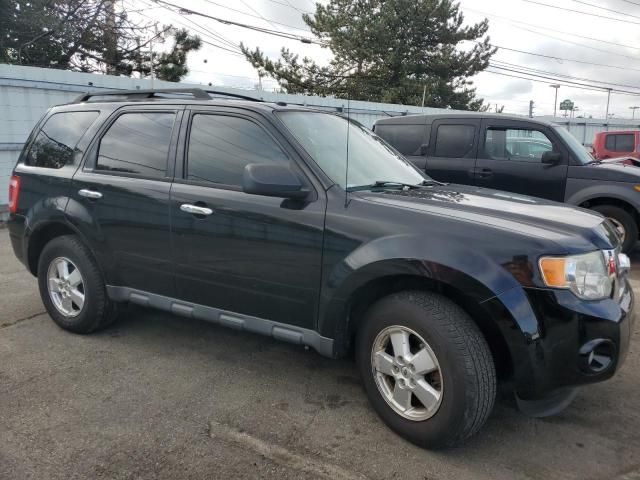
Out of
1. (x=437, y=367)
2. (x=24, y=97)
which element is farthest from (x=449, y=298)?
(x=24, y=97)

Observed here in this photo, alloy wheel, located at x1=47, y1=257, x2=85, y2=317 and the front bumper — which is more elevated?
the front bumper

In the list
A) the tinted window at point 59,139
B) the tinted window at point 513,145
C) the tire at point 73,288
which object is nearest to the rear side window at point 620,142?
the tinted window at point 513,145

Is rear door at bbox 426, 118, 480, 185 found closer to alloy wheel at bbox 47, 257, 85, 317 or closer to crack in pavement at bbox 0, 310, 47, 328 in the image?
alloy wheel at bbox 47, 257, 85, 317

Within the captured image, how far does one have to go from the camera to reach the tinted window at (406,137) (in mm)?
7594

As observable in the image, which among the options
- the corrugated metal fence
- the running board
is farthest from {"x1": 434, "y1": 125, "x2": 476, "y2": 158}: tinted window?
the corrugated metal fence

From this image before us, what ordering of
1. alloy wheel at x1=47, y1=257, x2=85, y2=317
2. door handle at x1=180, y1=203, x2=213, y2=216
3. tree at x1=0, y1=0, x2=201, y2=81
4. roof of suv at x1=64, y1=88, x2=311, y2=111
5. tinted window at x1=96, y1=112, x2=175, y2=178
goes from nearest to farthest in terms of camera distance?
door handle at x1=180, y1=203, x2=213, y2=216, roof of suv at x1=64, y1=88, x2=311, y2=111, tinted window at x1=96, y1=112, x2=175, y2=178, alloy wheel at x1=47, y1=257, x2=85, y2=317, tree at x1=0, y1=0, x2=201, y2=81

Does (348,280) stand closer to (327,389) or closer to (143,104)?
(327,389)

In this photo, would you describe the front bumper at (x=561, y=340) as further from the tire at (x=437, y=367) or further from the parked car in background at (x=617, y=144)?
the parked car in background at (x=617, y=144)

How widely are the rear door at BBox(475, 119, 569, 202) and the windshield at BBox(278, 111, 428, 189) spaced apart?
3.51 meters

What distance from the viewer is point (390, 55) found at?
1100 inches

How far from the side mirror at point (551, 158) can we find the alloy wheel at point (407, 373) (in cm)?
496

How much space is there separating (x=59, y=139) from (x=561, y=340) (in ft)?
12.8

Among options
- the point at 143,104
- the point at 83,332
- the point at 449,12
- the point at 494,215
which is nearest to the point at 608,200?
the point at 494,215

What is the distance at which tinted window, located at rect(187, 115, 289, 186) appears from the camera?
320 centimetres
